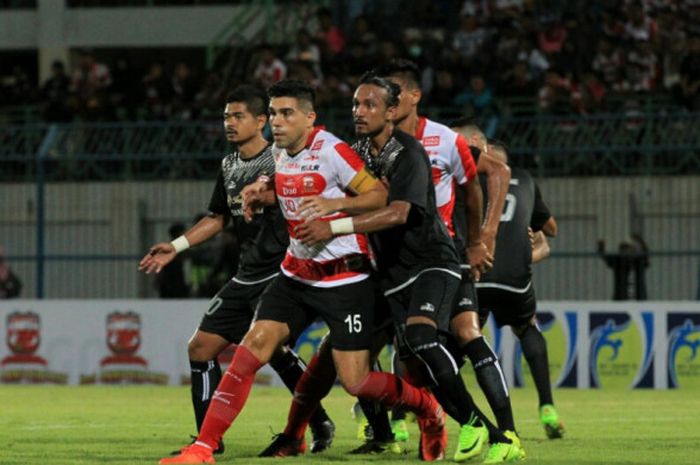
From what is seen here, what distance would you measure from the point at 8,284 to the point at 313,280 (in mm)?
12610

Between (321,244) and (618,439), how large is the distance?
315 cm

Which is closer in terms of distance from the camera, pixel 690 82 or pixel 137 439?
pixel 137 439

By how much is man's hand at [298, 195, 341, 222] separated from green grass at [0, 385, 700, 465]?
145cm

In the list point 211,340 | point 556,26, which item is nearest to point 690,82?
point 556,26

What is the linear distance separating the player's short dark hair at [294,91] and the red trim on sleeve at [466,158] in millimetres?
909

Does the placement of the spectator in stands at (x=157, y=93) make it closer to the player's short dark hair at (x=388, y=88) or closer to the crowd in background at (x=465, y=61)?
the crowd in background at (x=465, y=61)

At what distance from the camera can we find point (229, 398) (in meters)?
8.83

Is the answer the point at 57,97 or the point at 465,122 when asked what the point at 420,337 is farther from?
the point at 57,97

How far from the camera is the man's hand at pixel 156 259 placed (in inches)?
373

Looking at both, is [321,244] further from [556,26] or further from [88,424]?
[556,26]

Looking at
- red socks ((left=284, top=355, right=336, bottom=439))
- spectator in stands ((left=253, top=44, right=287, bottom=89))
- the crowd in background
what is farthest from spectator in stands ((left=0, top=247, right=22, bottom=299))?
red socks ((left=284, top=355, right=336, bottom=439))

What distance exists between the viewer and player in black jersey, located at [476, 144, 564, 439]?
11.2 metres

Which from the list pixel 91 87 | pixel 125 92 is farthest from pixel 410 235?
pixel 91 87

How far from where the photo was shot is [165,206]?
22234mm
